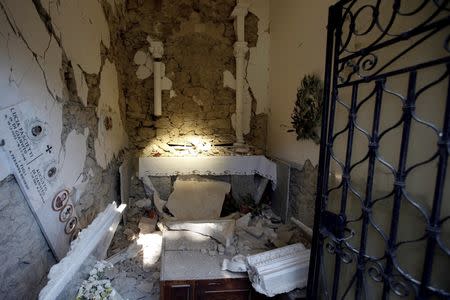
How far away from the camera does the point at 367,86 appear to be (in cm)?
114

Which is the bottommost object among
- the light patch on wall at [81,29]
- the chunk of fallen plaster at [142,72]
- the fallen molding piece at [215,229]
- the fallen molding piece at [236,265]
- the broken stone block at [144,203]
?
the broken stone block at [144,203]

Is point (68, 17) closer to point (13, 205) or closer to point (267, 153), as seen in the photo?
point (13, 205)

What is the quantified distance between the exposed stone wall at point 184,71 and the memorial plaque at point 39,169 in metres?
1.73

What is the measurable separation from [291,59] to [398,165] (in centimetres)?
204

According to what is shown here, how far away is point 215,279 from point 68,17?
6.18 ft

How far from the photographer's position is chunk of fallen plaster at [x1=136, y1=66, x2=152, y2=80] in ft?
10.8

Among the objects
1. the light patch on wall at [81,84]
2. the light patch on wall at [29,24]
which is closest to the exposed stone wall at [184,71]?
the light patch on wall at [81,84]

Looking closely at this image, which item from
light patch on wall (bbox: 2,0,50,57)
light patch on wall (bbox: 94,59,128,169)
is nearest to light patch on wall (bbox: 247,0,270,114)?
light patch on wall (bbox: 94,59,128,169)

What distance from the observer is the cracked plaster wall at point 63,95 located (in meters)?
1.07

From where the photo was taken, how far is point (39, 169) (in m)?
1.25

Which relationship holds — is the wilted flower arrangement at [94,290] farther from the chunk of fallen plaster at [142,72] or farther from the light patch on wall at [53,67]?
the chunk of fallen plaster at [142,72]

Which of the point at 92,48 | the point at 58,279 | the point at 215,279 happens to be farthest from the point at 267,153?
the point at 58,279

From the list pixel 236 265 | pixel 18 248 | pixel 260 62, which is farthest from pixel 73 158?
pixel 260 62

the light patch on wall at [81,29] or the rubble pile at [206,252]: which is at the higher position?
the light patch on wall at [81,29]
